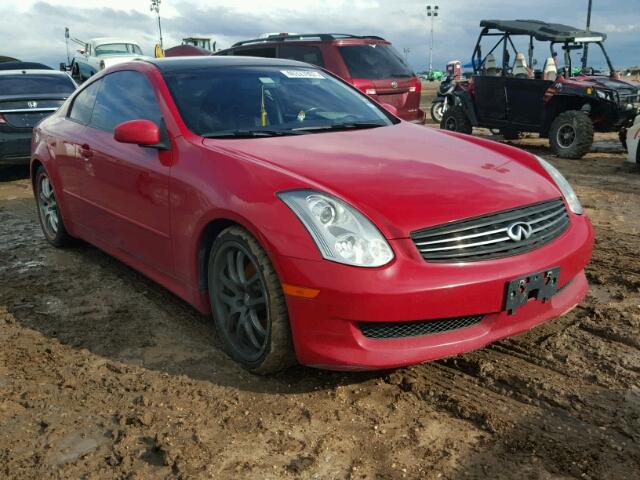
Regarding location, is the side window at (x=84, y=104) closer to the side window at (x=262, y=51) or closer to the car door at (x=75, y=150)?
the car door at (x=75, y=150)

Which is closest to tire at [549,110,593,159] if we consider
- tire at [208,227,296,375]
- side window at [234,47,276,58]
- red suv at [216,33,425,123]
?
red suv at [216,33,425,123]

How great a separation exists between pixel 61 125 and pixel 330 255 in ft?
10.5

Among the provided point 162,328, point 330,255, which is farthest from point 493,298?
point 162,328

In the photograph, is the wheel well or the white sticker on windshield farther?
the white sticker on windshield

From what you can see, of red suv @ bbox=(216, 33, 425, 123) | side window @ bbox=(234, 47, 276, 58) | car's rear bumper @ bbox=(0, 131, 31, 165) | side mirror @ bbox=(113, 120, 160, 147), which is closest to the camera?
side mirror @ bbox=(113, 120, 160, 147)

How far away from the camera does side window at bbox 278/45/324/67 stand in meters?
9.87

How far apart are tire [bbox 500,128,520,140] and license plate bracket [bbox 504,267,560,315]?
8942mm

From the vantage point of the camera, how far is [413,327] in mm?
2684

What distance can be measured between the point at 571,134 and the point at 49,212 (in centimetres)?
790

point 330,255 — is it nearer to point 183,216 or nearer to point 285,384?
point 285,384

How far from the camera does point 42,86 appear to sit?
9500 mm

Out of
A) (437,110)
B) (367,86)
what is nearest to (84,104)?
(367,86)

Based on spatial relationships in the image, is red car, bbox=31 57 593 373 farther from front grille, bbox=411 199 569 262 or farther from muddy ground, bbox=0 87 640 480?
muddy ground, bbox=0 87 640 480

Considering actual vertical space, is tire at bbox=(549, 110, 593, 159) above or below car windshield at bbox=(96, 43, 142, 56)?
below
